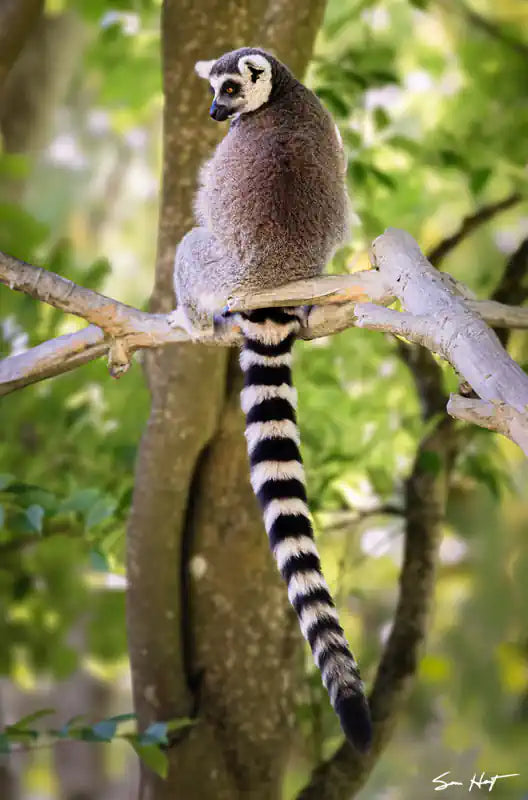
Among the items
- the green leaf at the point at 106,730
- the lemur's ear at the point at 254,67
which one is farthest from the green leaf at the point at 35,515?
the lemur's ear at the point at 254,67

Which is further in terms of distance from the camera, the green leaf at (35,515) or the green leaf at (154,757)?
the green leaf at (154,757)

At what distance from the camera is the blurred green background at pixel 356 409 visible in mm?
3682

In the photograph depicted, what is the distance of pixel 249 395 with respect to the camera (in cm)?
252

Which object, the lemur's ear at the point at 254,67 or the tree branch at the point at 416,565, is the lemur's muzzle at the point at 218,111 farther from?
the tree branch at the point at 416,565

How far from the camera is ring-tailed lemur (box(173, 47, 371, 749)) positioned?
8.04ft

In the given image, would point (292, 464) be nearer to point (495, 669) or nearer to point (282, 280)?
point (282, 280)

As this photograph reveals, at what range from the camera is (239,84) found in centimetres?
264

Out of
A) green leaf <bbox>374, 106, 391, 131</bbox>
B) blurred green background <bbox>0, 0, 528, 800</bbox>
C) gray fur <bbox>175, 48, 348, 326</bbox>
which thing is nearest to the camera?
gray fur <bbox>175, 48, 348, 326</bbox>

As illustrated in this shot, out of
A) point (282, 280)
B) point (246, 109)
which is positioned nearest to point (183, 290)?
point (282, 280)

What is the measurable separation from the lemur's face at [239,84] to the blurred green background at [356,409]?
66cm

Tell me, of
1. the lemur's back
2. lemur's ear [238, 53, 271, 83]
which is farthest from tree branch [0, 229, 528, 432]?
lemur's ear [238, 53, 271, 83]

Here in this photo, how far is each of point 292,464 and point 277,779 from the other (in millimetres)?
1610

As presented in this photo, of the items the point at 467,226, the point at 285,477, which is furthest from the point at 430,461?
the point at 285,477

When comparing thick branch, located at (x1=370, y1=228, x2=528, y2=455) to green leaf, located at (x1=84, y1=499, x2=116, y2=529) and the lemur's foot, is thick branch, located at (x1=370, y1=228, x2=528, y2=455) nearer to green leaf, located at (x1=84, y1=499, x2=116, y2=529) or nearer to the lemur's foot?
the lemur's foot
